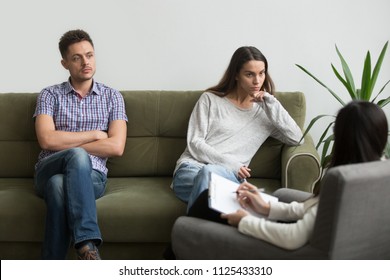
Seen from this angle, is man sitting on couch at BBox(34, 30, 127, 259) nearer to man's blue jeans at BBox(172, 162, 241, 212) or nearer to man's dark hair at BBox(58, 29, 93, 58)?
man's dark hair at BBox(58, 29, 93, 58)

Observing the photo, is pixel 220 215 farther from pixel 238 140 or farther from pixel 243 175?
pixel 238 140

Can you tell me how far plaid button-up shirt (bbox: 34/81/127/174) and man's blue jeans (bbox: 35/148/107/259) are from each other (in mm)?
330

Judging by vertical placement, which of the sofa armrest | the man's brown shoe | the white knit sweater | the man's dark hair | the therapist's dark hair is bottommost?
the man's brown shoe

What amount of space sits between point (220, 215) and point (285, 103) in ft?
3.98

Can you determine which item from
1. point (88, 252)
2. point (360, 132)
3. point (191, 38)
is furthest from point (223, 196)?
point (191, 38)

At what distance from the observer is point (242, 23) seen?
131 inches

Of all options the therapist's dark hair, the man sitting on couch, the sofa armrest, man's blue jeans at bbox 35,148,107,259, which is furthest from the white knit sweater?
the therapist's dark hair

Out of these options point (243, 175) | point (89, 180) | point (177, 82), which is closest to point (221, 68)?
point (177, 82)

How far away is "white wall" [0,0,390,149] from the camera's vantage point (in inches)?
130

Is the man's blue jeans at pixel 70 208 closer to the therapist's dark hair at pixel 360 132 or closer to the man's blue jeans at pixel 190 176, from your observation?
the man's blue jeans at pixel 190 176

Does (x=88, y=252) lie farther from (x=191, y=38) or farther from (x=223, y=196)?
(x=191, y=38)

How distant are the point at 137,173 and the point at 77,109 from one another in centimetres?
48

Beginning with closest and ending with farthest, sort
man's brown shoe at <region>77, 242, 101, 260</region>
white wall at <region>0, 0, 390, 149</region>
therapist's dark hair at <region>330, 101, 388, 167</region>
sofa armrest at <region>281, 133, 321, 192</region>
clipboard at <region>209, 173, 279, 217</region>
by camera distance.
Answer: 1. therapist's dark hair at <region>330, 101, 388, 167</region>
2. clipboard at <region>209, 173, 279, 217</region>
3. man's brown shoe at <region>77, 242, 101, 260</region>
4. sofa armrest at <region>281, 133, 321, 192</region>
5. white wall at <region>0, 0, 390, 149</region>

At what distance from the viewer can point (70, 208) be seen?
2.37 meters
